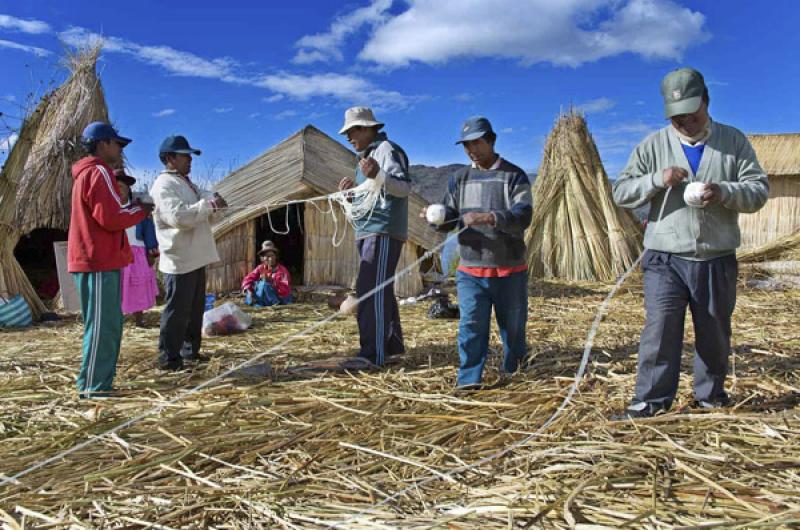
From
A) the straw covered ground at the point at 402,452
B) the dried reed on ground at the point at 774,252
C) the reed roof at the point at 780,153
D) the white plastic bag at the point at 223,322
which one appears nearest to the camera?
the straw covered ground at the point at 402,452

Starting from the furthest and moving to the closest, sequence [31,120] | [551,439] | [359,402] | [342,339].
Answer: [31,120]
[342,339]
[359,402]
[551,439]

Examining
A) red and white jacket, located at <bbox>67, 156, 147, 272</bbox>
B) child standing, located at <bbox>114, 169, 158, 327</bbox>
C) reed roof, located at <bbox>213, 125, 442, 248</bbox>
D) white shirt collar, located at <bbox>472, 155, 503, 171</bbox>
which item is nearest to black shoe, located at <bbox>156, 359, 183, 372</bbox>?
red and white jacket, located at <bbox>67, 156, 147, 272</bbox>

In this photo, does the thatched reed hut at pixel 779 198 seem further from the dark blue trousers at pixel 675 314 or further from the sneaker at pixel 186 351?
the sneaker at pixel 186 351

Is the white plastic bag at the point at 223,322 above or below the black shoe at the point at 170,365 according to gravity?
above

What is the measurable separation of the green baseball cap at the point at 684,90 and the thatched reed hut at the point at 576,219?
7539mm

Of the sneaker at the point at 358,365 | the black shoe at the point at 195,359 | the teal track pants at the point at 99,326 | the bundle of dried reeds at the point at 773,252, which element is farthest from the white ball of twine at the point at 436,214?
the bundle of dried reeds at the point at 773,252

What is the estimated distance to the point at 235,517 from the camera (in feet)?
7.84

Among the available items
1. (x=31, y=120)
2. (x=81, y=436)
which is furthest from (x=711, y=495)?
(x=31, y=120)

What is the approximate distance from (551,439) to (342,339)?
3099 mm

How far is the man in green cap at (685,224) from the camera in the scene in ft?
9.89

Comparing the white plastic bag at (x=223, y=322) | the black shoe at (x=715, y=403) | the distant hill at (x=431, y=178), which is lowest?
the black shoe at (x=715, y=403)

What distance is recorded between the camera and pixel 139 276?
6629mm

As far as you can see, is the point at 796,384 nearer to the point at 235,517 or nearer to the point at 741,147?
the point at 741,147

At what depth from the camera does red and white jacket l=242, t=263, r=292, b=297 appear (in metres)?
8.50
